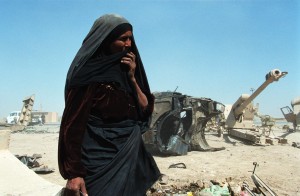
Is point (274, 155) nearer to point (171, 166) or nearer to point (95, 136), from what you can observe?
point (171, 166)

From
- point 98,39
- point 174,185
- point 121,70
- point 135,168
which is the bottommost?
point 174,185

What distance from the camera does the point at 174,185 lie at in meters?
6.49

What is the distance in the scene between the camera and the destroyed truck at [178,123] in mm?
11017

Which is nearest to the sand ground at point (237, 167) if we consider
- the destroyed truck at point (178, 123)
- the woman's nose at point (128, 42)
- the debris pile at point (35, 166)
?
the debris pile at point (35, 166)

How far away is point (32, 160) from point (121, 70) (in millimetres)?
7959

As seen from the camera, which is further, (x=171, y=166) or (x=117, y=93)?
(x=171, y=166)

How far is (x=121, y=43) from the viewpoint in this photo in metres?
1.98

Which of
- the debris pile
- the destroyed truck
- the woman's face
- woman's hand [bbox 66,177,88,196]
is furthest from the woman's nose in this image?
the destroyed truck

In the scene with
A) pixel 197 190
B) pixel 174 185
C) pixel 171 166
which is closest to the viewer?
pixel 197 190

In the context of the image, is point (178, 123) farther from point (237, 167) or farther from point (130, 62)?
point (130, 62)

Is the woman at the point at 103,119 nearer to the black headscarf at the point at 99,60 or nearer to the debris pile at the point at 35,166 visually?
the black headscarf at the point at 99,60

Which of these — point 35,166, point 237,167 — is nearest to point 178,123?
point 237,167

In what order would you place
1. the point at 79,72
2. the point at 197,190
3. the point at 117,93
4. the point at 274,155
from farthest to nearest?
the point at 274,155, the point at 197,190, the point at 117,93, the point at 79,72

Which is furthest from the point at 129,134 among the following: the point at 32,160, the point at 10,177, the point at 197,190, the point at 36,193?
the point at 32,160
